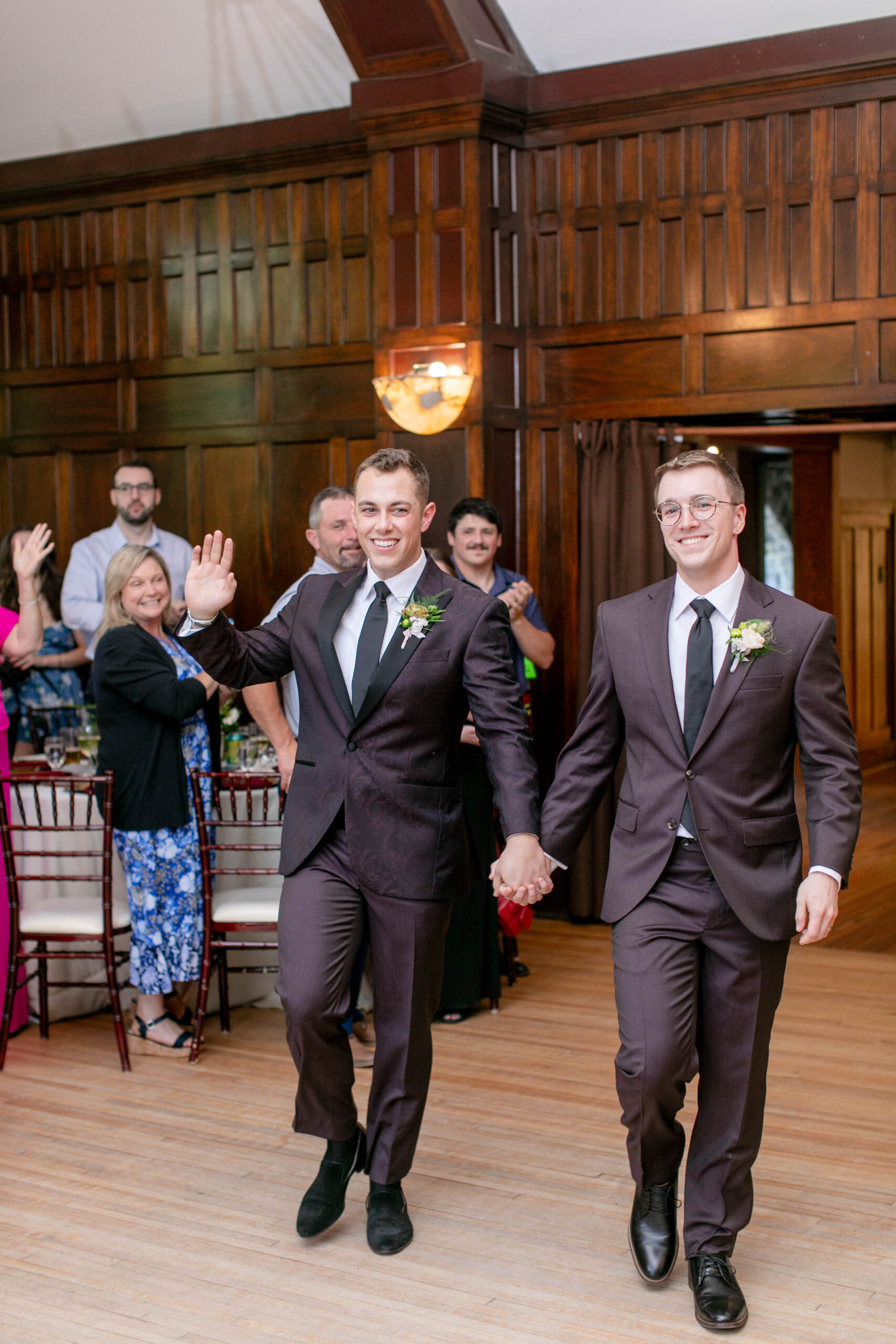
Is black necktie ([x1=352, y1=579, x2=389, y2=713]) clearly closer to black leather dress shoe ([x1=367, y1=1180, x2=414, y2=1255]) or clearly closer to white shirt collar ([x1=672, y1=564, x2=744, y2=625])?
white shirt collar ([x1=672, y1=564, x2=744, y2=625])

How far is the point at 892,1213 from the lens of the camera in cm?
363

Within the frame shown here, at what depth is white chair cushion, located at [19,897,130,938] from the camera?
4938 millimetres

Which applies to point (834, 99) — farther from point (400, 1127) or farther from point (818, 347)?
point (400, 1127)

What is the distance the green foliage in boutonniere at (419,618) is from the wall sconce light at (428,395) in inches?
123

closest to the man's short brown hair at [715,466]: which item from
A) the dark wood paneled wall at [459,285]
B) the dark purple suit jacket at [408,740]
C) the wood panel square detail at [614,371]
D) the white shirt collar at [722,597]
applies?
the white shirt collar at [722,597]

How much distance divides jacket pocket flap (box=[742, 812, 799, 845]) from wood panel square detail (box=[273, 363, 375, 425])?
4342 millimetres

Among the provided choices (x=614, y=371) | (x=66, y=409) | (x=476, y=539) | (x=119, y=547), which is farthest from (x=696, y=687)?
(x=66, y=409)

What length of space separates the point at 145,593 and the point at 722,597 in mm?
2396

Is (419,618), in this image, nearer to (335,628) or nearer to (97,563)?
(335,628)

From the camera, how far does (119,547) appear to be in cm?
693

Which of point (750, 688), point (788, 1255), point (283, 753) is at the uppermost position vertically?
point (750, 688)

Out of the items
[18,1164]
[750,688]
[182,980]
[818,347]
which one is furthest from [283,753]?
[818,347]

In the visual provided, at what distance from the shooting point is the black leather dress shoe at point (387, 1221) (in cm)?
344

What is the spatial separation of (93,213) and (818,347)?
397 cm
